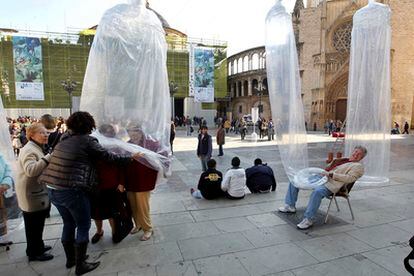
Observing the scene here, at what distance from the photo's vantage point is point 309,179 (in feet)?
13.8

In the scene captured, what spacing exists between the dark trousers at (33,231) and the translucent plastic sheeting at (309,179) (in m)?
3.46

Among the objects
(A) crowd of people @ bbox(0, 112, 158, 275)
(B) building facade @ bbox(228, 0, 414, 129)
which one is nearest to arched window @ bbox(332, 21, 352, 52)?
(B) building facade @ bbox(228, 0, 414, 129)

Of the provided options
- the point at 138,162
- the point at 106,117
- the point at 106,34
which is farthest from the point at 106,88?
the point at 138,162

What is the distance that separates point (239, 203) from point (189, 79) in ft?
97.9

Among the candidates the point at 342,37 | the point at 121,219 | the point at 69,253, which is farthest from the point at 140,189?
the point at 342,37

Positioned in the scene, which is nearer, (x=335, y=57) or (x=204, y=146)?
(x=204, y=146)

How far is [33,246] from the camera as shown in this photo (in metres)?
3.06

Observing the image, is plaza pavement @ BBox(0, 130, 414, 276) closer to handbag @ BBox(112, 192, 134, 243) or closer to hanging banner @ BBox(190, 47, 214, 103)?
handbag @ BBox(112, 192, 134, 243)

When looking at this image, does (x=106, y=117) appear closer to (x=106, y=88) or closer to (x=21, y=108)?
(x=106, y=88)

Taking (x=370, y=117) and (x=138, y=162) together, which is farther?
(x=370, y=117)

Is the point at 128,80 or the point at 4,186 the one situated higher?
the point at 128,80

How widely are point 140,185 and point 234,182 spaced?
6.84 feet

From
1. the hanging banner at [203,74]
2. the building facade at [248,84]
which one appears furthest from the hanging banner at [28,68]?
the building facade at [248,84]

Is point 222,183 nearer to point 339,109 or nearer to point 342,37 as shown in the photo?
point 339,109
